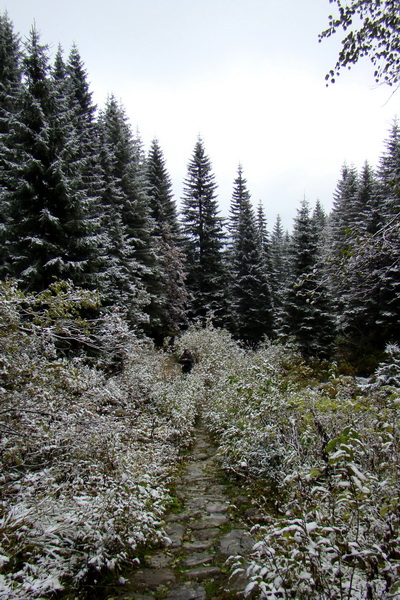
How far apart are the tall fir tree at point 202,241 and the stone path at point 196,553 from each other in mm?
22885

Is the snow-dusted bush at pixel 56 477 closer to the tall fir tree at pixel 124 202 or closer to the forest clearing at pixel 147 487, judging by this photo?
the forest clearing at pixel 147 487

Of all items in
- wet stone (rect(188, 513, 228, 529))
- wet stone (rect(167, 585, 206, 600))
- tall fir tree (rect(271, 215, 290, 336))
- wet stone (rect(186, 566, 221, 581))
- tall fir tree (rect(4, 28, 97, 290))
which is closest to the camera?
wet stone (rect(167, 585, 206, 600))

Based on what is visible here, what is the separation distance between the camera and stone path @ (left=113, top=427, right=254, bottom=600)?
3344 millimetres

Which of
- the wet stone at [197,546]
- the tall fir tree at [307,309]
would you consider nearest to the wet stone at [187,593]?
the wet stone at [197,546]

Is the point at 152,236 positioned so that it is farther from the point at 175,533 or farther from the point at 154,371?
the point at 175,533

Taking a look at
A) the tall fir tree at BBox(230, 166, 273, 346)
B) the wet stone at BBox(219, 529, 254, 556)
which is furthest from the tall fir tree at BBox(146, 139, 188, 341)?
the wet stone at BBox(219, 529, 254, 556)

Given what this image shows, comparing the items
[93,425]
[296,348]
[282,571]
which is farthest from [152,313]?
[282,571]

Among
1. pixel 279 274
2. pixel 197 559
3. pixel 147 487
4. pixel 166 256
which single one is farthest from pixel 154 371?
pixel 279 274

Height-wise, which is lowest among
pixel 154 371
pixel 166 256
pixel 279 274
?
pixel 154 371

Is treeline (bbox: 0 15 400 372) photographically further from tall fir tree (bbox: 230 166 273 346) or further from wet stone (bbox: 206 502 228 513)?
wet stone (bbox: 206 502 228 513)

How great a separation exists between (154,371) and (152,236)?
11711 mm

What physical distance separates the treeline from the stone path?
3105 mm

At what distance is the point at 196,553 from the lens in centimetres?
411

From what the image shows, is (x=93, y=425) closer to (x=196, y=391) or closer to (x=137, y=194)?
(x=196, y=391)
